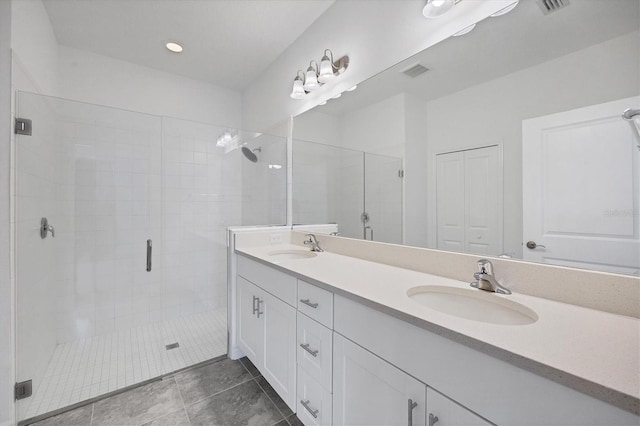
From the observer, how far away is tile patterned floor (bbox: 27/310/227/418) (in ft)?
5.26

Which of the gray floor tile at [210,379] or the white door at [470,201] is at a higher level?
the white door at [470,201]

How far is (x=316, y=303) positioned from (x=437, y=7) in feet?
4.77

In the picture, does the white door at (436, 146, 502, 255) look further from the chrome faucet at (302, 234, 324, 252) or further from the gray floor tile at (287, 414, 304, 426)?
the gray floor tile at (287, 414, 304, 426)

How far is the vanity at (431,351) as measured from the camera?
0.51 m

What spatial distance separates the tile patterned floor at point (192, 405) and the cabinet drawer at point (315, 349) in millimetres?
481

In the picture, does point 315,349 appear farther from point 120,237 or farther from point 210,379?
point 120,237

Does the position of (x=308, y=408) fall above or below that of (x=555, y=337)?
below

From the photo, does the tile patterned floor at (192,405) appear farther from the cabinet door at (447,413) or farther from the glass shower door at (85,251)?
the cabinet door at (447,413)

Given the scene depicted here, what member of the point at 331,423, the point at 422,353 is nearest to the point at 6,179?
the point at 331,423

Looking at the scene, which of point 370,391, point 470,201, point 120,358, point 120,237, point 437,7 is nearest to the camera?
point 370,391

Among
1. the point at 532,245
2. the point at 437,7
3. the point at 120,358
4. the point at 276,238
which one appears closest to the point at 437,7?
the point at 437,7

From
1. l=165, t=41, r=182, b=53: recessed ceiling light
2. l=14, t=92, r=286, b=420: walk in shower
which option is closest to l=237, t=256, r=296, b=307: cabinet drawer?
l=14, t=92, r=286, b=420: walk in shower

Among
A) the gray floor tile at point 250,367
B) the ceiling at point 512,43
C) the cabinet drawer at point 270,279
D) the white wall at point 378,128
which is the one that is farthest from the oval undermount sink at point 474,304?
the gray floor tile at point 250,367

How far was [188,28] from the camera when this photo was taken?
214 centimetres
